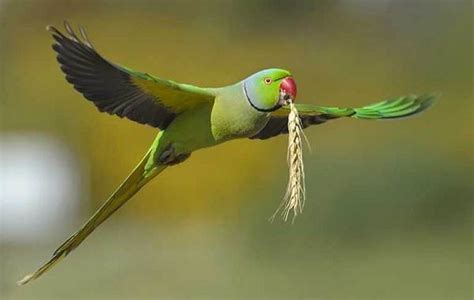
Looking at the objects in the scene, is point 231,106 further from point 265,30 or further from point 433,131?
point 433,131

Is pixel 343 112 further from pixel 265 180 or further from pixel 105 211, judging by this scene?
pixel 265 180

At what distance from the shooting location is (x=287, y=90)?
1.71 ft

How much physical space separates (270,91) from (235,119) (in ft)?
0.10

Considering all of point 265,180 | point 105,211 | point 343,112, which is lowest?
point 105,211

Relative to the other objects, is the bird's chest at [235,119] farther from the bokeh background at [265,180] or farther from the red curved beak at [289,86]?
the bokeh background at [265,180]

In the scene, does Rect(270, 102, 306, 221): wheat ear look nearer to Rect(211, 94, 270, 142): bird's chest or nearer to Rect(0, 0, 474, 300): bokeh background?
Rect(211, 94, 270, 142): bird's chest

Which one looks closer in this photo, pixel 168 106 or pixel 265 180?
pixel 168 106

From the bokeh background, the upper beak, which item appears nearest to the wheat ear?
the upper beak

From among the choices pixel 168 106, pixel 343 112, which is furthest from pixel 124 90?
pixel 343 112

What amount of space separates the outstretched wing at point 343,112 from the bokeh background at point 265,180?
2677 millimetres

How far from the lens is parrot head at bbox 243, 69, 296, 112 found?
0.52 meters

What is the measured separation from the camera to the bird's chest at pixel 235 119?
0.54 m

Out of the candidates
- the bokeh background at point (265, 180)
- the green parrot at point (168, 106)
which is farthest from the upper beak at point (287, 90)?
the bokeh background at point (265, 180)

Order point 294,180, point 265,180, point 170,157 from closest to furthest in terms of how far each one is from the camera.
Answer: point 294,180
point 170,157
point 265,180
